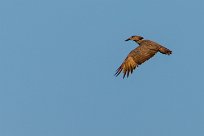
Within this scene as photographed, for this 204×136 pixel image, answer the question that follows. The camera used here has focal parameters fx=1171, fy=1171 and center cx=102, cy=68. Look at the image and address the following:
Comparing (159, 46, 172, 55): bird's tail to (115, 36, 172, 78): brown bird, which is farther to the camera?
(159, 46, 172, 55): bird's tail

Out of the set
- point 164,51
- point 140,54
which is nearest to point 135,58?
point 140,54

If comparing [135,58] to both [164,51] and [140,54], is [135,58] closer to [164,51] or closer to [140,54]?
[140,54]

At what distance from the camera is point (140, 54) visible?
221ft

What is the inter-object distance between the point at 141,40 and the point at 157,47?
6.59 ft

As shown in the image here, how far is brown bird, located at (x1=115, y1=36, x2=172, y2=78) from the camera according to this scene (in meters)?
66.2

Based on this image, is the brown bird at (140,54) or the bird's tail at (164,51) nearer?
the brown bird at (140,54)

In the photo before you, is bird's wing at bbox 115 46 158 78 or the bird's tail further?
the bird's tail

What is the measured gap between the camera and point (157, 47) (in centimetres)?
6844

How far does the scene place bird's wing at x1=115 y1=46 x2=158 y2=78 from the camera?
2603 inches

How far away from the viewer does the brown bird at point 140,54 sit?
66188 millimetres

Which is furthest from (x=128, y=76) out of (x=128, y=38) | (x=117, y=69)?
(x=128, y=38)

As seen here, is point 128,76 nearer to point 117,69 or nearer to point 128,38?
point 117,69

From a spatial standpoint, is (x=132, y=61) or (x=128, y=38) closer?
(x=132, y=61)

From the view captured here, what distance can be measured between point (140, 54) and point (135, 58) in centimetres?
58
